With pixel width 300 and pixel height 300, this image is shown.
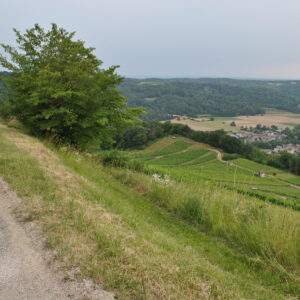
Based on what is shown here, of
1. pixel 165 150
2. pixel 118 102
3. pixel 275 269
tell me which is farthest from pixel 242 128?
pixel 275 269

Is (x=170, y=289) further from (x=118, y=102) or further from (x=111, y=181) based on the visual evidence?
(x=118, y=102)

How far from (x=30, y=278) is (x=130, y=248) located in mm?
1289

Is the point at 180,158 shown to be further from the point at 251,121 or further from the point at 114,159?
the point at 251,121

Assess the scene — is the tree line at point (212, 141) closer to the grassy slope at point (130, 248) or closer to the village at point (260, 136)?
the village at point (260, 136)

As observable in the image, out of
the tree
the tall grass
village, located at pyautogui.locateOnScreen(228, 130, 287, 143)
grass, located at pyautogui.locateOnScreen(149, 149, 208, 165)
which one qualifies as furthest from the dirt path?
village, located at pyautogui.locateOnScreen(228, 130, 287, 143)

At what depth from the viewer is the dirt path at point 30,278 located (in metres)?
2.79

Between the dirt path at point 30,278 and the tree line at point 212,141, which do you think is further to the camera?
the tree line at point 212,141

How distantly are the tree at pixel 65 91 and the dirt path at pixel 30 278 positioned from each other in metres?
8.49

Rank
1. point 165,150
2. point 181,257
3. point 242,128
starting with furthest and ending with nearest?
point 242,128, point 165,150, point 181,257

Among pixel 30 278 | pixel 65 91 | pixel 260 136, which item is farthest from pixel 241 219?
pixel 260 136

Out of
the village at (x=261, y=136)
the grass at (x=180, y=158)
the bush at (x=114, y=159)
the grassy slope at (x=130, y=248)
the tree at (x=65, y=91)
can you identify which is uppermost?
the tree at (x=65, y=91)

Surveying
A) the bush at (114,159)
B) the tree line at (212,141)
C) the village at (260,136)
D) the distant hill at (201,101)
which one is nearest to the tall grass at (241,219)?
the bush at (114,159)

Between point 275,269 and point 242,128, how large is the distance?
115 metres

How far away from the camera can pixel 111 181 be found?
9188 mm
